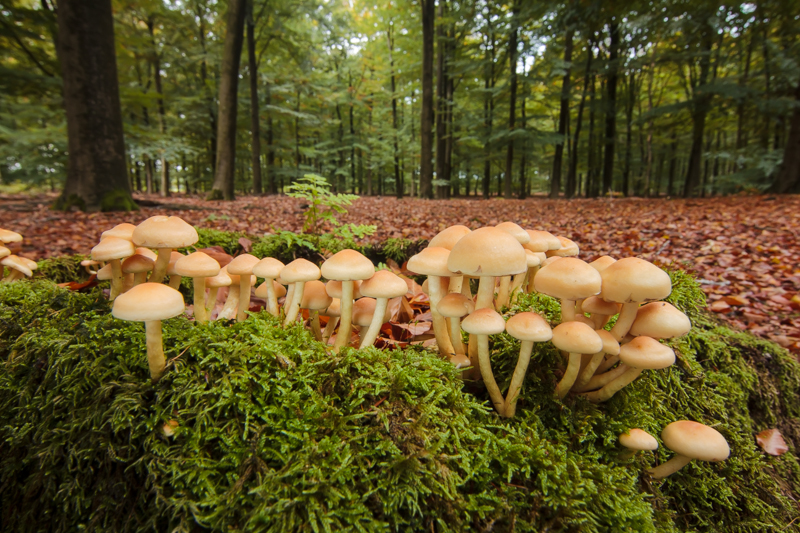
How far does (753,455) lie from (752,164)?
13461mm

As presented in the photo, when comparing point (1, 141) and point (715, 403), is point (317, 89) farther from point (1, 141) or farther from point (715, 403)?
point (715, 403)

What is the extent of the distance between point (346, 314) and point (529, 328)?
0.74m

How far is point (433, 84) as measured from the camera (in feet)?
47.2

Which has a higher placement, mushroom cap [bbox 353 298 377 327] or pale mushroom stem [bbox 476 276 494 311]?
pale mushroom stem [bbox 476 276 494 311]

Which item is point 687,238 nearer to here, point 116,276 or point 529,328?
point 529,328

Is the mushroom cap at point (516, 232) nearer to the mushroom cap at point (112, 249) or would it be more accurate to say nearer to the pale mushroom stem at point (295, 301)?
the pale mushroom stem at point (295, 301)

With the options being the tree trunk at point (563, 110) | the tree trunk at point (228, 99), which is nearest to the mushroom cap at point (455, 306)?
the tree trunk at point (228, 99)

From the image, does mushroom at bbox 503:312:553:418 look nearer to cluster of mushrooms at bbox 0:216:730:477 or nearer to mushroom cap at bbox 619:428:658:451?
cluster of mushrooms at bbox 0:216:730:477

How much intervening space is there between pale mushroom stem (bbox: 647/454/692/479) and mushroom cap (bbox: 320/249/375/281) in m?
1.32

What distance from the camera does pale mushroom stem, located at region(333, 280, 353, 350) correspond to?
4.70 ft

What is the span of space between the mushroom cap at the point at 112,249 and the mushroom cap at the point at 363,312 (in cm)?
91

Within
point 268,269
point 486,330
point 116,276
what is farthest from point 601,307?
point 116,276

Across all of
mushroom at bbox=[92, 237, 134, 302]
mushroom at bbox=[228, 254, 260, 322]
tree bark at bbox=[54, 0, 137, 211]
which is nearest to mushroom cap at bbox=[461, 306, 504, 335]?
mushroom at bbox=[228, 254, 260, 322]

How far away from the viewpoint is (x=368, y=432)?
1038 millimetres
